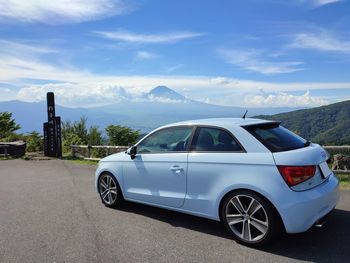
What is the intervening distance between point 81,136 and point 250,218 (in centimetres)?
2367

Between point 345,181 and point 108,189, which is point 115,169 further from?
point 345,181

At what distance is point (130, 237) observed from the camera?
5.54 metres

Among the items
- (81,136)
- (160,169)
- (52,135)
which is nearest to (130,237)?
(160,169)

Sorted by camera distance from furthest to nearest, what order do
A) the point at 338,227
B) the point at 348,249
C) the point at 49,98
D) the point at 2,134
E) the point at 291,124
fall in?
the point at 291,124 < the point at 2,134 < the point at 49,98 < the point at 338,227 < the point at 348,249

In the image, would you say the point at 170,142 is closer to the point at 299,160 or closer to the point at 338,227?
the point at 299,160

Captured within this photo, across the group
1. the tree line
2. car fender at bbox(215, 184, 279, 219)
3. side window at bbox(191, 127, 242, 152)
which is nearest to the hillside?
the tree line

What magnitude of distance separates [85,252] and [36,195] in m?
4.33

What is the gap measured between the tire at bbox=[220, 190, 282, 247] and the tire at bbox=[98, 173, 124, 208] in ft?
7.96

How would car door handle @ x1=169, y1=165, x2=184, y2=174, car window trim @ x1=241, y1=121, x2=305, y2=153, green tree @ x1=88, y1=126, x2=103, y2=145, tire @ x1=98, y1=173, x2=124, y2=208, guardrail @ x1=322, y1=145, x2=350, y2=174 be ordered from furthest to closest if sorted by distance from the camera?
1. green tree @ x1=88, y1=126, x2=103, y2=145
2. guardrail @ x1=322, y1=145, x2=350, y2=174
3. tire @ x1=98, y1=173, x2=124, y2=208
4. car door handle @ x1=169, y1=165, x2=184, y2=174
5. car window trim @ x1=241, y1=121, x2=305, y2=153

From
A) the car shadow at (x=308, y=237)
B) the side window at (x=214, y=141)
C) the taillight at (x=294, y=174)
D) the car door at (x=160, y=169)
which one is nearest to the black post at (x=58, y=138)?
the car door at (x=160, y=169)

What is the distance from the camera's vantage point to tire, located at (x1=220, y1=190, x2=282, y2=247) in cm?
478

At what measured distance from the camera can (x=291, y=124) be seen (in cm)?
11219

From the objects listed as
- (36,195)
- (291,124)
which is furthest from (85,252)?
(291,124)

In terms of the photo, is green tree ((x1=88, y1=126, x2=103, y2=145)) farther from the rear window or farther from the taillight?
the taillight
